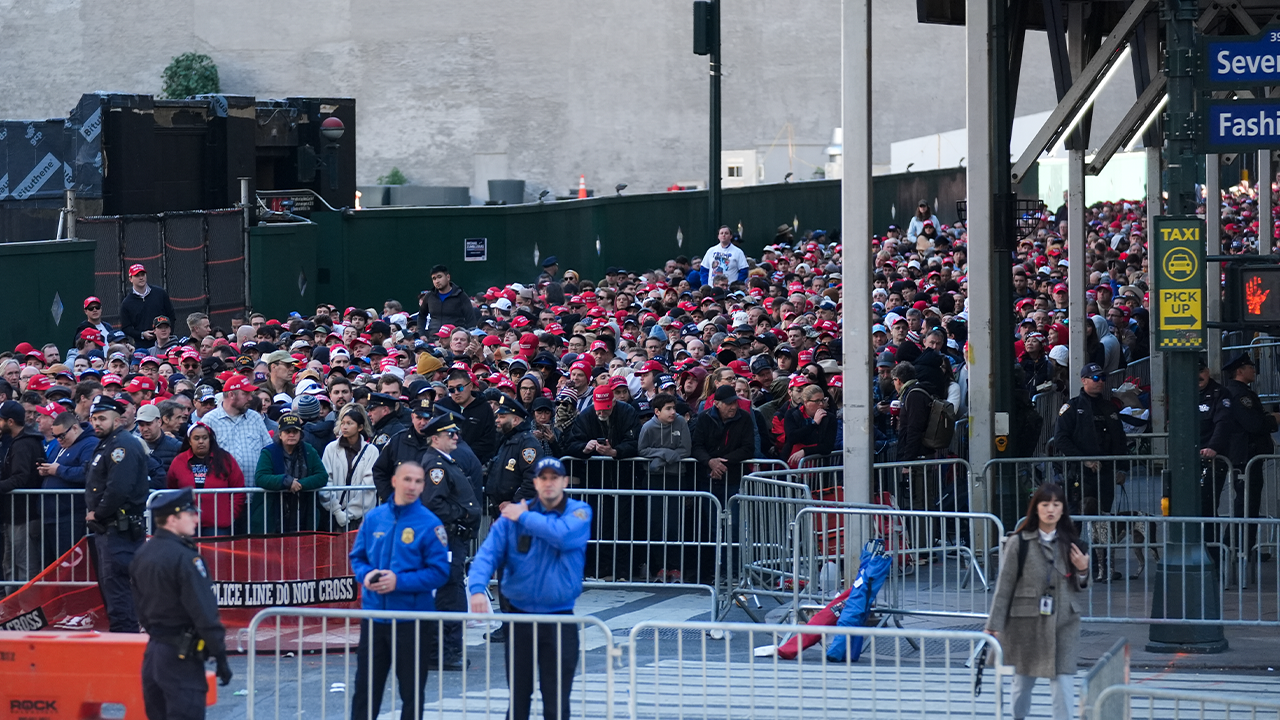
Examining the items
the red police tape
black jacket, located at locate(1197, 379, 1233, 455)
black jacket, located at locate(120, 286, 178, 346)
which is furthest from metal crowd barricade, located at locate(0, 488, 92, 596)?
black jacket, located at locate(1197, 379, 1233, 455)

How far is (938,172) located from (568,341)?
29.3 metres

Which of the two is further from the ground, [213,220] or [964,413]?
[213,220]

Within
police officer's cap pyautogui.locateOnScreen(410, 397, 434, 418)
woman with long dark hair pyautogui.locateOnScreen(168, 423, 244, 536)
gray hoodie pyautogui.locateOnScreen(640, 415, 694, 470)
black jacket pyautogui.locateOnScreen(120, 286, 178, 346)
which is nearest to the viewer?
police officer's cap pyautogui.locateOnScreen(410, 397, 434, 418)


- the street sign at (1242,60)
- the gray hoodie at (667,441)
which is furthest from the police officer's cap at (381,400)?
the street sign at (1242,60)

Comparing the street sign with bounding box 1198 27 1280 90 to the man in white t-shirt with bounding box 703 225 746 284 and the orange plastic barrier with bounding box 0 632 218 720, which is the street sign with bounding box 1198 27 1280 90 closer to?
the orange plastic barrier with bounding box 0 632 218 720

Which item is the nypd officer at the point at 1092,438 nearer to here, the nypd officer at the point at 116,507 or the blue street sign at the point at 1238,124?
the blue street sign at the point at 1238,124

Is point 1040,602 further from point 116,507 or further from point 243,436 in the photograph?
point 243,436

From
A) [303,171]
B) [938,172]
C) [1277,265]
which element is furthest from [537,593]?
[938,172]

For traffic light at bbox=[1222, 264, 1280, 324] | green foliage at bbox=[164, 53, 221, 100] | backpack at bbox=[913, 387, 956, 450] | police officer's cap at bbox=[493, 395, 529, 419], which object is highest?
green foliage at bbox=[164, 53, 221, 100]

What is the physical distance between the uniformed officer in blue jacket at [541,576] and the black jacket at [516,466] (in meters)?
2.98

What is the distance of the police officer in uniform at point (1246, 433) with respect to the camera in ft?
44.5

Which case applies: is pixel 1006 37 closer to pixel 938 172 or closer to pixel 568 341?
pixel 568 341

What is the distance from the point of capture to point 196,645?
7.75 m

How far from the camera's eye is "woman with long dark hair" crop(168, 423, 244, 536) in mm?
11508
